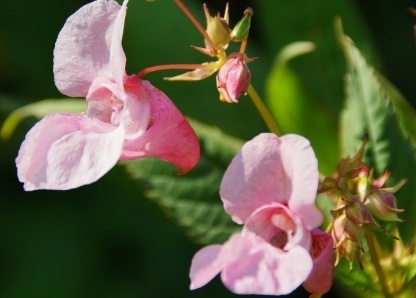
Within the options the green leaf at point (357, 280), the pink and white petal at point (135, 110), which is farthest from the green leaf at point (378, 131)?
the pink and white petal at point (135, 110)

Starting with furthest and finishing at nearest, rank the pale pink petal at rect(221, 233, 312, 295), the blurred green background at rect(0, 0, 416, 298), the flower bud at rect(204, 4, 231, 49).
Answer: the blurred green background at rect(0, 0, 416, 298) < the flower bud at rect(204, 4, 231, 49) < the pale pink petal at rect(221, 233, 312, 295)

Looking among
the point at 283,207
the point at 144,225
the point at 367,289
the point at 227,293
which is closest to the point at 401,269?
the point at 367,289

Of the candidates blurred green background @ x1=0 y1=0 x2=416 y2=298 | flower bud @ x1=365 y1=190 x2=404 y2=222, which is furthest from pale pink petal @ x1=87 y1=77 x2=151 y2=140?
blurred green background @ x1=0 y1=0 x2=416 y2=298

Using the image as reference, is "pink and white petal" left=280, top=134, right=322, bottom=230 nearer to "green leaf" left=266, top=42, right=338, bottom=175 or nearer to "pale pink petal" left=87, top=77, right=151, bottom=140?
"pale pink petal" left=87, top=77, right=151, bottom=140

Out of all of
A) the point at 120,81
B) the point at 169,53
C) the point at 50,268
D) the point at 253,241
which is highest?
the point at 120,81

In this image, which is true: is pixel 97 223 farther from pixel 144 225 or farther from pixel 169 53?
pixel 169 53

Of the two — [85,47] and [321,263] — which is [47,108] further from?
[321,263]
